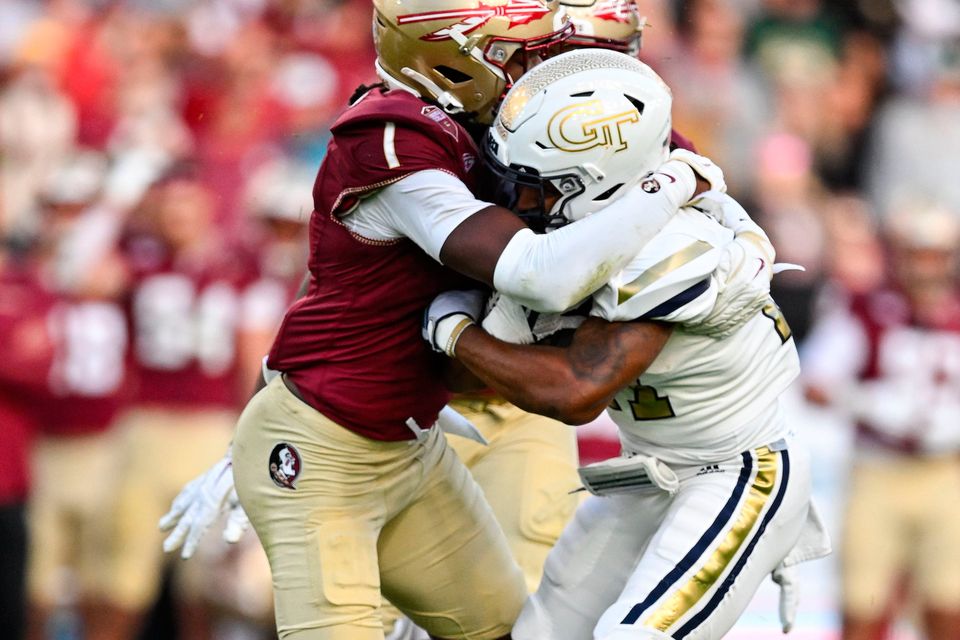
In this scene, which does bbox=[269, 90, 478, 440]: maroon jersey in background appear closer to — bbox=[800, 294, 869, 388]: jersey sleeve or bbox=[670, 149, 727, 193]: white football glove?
bbox=[670, 149, 727, 193]: white football glove

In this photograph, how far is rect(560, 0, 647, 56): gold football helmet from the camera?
15.6 feet

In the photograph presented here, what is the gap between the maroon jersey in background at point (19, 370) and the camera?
6465 millimetres

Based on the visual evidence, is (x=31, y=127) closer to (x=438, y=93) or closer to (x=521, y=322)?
(x=438, y=93)

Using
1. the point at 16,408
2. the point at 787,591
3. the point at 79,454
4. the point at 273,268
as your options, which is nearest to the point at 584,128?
the point at 787,591

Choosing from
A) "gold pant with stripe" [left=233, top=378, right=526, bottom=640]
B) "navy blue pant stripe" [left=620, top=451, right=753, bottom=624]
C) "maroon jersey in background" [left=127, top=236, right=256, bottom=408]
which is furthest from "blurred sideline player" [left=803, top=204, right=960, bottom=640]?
"navy blue pant stripe" [left=620, top=451, right=753, bottom=624]

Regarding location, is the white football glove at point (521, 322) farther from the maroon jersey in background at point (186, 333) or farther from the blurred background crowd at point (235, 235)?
the maroon jersey in background at point (186, 333)

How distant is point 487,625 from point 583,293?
110cm

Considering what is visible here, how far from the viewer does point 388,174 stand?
153 inches

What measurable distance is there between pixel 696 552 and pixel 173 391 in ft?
13.6

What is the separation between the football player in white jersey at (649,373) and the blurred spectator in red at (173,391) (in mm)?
3655

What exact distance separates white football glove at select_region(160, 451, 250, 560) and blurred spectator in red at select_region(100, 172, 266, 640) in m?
2.90

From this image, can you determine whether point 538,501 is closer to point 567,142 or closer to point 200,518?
point 200,518

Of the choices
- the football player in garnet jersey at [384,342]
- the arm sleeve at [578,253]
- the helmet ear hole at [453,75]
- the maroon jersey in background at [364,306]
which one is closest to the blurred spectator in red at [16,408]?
the football player in garnet jersey at [384,342]

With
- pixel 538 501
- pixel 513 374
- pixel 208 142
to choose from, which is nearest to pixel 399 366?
pixel 513 374
